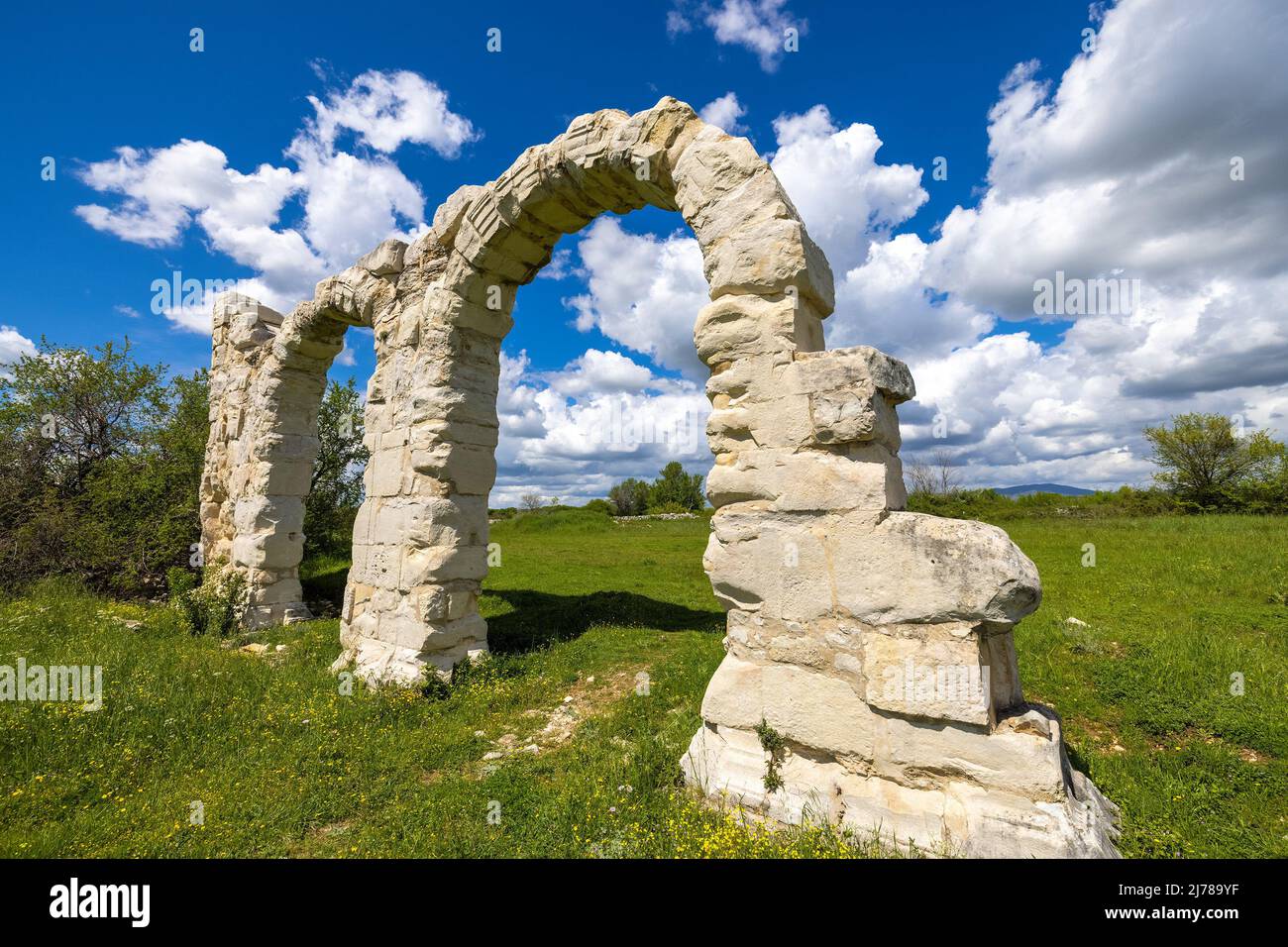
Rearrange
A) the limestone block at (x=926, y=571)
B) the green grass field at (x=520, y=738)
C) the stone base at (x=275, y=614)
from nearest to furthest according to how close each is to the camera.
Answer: the limestone block at (x=926, y=571)
the green grass field at (x=520, y=738)
the stone base at (x=275, y=614)

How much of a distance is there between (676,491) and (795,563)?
4281 cm

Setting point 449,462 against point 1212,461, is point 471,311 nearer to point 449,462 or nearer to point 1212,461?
point 449,462

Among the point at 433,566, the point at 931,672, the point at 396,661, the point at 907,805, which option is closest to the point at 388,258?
the point at 433,566

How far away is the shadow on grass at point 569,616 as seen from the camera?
301 inches

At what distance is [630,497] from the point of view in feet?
156

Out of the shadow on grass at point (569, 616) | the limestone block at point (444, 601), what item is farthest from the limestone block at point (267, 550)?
the limestone block at point (444, 601)

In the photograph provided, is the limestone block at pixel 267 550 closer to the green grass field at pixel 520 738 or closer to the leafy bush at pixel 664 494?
the green grass field at pixel 520 738

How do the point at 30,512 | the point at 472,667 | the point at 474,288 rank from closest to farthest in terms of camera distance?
the point at 472,667 → the point at 474,288 → the point at 30,512

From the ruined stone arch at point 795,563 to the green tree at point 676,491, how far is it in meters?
37.3

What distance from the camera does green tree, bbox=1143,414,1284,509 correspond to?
20000mm

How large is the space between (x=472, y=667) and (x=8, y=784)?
11.6ft

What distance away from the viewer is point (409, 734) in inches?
195
